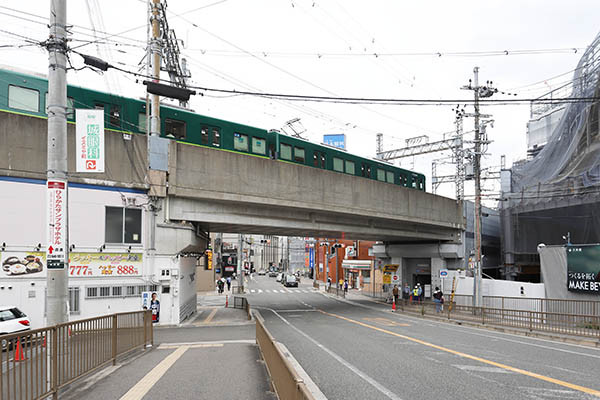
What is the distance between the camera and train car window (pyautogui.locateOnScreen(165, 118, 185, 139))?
74.9ft

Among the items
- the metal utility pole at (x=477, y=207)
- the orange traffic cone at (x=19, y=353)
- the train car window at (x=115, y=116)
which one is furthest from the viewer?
the metal utility pole at (x=477, y=207)

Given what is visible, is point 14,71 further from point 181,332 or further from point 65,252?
point 65,252

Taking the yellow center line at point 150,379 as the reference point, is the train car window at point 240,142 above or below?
above

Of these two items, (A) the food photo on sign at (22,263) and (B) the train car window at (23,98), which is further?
(B) the train car window at (23,98)

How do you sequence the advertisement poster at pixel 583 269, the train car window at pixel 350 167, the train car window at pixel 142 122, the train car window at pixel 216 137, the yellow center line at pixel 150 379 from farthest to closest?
1. the train car window at pixel 350 167
2. the train car window at pixel 216 137
3. the advertisement poster at pixel 583 269
4. the train car window at pixel 142 122
5. the yellow center line at pixel 150 379

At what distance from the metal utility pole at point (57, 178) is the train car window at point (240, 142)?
1577 centimetres

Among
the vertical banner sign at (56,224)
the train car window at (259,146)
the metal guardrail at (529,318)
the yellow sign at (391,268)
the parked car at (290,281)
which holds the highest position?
the train car window at (259,146)

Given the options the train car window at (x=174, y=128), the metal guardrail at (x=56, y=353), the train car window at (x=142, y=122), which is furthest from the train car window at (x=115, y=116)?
the metal guardrail at (x=56, y=353)

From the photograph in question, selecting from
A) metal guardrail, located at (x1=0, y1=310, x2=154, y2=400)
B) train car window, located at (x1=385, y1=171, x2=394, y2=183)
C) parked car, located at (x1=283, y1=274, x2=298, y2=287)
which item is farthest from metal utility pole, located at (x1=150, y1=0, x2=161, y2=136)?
parked car, located at (x1=283, y1=274, x2=298, y2=287)

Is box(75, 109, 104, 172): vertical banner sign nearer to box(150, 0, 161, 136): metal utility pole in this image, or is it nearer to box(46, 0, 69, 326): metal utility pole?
box(46, 0, 69, 326): metal utility pole

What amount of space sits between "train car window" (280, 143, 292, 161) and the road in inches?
435

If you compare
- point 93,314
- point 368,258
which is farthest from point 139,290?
point 368,258

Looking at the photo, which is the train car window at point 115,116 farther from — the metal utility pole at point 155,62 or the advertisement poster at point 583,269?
the advertisement poster at point 583,269

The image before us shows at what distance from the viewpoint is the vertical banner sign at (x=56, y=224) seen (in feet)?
28.0
